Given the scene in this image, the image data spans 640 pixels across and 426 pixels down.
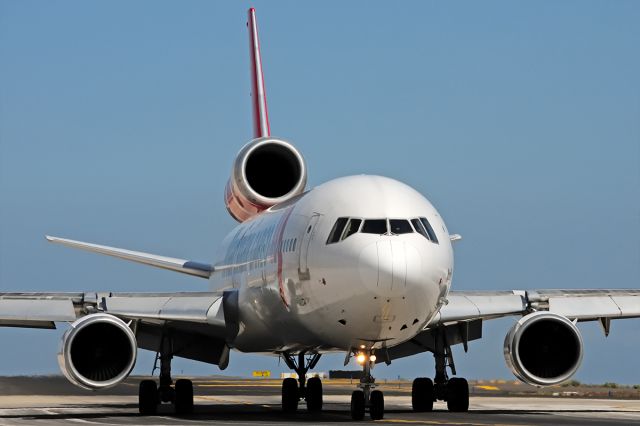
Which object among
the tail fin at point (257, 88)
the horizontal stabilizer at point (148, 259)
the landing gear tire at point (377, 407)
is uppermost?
the tail fin at point (257, 88)

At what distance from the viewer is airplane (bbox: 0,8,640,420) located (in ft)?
67.8

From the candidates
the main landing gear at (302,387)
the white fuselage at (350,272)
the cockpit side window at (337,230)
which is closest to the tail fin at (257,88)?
the main landing gear at (302,387)

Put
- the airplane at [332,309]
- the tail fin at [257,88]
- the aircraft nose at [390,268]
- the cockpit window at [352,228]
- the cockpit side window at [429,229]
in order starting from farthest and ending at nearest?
the tail fin at [257,88] < the cockpit side window at [429,229] < the cockpit window at [352,228] < the airplane at [332,309] < the aircraft nose at [390,268]

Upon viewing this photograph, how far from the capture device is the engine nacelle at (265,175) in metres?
34.0

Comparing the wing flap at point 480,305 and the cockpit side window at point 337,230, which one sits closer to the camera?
the cockpit side window at point 337,230

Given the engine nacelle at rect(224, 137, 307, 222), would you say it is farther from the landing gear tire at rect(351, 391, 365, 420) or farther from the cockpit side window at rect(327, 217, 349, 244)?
the landing gear tire at rect(351, 391, 365, 420)

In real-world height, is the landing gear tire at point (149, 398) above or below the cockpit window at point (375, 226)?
below

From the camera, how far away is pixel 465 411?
27.0m

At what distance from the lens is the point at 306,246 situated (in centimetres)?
2212

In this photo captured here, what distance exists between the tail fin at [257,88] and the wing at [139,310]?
568 inches

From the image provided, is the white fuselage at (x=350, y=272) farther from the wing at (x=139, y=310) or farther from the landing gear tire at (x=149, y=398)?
the landing gear tire at (x=149, y=398)

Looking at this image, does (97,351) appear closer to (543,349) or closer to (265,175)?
(543,349)

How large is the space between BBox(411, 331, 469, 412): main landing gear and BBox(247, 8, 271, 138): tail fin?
15393 mm

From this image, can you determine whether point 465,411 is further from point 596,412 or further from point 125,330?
point 125,330
